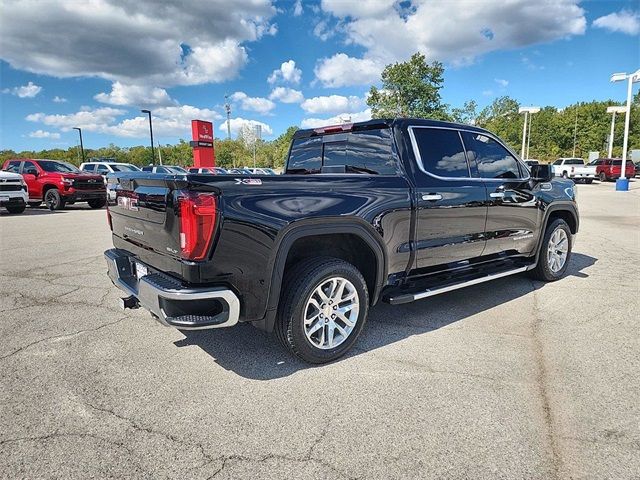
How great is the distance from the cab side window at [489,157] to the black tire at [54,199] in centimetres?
1528

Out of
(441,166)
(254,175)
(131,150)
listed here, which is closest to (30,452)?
(254,175)

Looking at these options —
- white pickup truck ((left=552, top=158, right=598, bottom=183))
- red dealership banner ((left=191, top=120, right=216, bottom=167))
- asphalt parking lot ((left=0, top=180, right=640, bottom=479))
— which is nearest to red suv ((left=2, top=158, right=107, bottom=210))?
asphalt parking lot ((left=0, top=180, right=640, bottom=479))

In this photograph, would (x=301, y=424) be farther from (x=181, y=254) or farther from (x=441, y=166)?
(x=441, y=166)

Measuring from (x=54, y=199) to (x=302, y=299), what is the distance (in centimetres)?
1580

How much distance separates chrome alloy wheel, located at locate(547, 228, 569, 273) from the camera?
221 inches

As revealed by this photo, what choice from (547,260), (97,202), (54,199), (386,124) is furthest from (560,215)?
(54,199)

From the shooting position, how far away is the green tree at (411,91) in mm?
45781

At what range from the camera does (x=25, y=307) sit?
468 centimetres

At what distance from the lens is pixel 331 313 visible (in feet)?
10.9

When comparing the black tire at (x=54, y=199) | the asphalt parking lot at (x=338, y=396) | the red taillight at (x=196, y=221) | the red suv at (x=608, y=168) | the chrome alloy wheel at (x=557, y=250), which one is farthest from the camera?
the red suv at (x=608, y=168)

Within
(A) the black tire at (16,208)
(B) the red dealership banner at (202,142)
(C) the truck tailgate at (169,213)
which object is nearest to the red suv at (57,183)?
(A) the black tire at (16,208)

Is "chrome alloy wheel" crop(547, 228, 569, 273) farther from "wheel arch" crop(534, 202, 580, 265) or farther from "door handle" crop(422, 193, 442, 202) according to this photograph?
"door handle" crop(422, 193, 442, 202)

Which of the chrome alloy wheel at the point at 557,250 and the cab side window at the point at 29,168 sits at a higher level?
the cab side window at the point at 29,168

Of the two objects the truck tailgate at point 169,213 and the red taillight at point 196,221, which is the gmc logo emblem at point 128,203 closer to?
the truck tailgate at point 169,213
